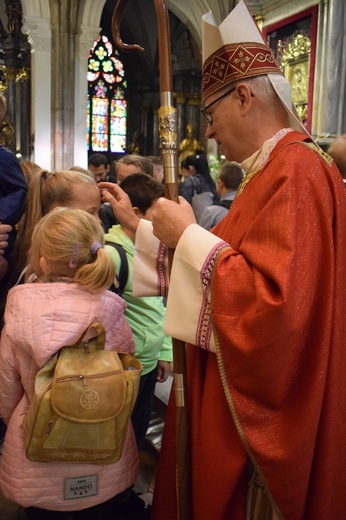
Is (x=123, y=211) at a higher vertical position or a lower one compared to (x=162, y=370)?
higher

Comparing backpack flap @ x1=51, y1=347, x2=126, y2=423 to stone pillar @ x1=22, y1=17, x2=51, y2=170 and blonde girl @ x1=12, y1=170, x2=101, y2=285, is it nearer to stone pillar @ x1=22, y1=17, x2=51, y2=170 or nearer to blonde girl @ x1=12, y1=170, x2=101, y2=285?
blonde girl @ x1=12, y1=170, x2=101, y2=285

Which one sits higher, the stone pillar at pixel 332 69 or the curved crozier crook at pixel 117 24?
the stone pillar at pixel 332 69

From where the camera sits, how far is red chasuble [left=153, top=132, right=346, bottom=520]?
1256 mm

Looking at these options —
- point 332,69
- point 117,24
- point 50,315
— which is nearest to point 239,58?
point 117,24

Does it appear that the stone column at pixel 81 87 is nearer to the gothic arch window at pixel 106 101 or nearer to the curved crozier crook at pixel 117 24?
the gothic arch window at pixel 106 101

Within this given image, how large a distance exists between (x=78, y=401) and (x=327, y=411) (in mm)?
723

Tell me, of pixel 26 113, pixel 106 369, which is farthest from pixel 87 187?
pixel 26 113

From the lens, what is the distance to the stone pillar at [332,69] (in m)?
6.95

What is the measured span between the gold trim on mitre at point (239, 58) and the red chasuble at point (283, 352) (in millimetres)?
183

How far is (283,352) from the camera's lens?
4.10 feet

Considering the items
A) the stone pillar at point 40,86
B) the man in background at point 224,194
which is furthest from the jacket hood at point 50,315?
the stone pillar at point 40,86

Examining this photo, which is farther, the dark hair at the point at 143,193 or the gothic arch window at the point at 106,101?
the gothic arch window at the point at 106,101

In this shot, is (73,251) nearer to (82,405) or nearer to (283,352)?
(82,405)

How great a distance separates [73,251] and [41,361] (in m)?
0.36
